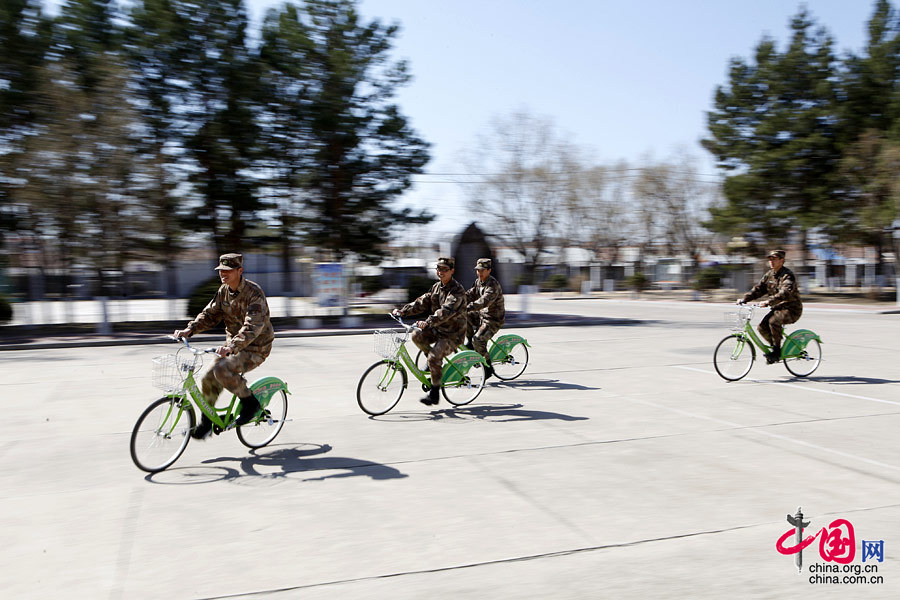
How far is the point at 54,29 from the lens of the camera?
24969 mm

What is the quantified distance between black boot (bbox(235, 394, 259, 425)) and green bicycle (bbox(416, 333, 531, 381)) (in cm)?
435

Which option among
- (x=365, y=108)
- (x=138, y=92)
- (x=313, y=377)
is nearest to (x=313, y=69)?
(x=365, y=108)

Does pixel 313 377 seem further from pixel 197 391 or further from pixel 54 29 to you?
pixel 54 29

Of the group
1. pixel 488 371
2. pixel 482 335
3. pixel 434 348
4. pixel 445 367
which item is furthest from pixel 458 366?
pixel 488 371

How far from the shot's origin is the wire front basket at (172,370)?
6.06m

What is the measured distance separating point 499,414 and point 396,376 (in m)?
1.32

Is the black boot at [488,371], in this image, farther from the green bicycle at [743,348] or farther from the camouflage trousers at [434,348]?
the green bicycle at [743,348]

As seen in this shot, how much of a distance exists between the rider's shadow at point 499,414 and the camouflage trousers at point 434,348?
1.40 feet

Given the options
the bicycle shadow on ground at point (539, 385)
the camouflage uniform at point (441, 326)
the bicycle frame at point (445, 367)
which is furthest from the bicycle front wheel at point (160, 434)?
the bicycle shadow on ground at point (539, 385)

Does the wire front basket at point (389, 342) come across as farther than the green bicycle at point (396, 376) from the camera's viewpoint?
No

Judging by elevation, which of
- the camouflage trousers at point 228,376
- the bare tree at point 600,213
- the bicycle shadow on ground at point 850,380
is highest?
the bare tree at point 600,213

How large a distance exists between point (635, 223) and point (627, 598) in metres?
59.5

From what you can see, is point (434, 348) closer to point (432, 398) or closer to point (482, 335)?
point (432, 398)

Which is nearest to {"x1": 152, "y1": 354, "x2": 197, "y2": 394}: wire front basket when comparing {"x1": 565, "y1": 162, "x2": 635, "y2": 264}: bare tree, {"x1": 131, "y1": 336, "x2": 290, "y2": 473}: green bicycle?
{"x1": 131, "y1": 336, "x2": 290, "y2": 473}: green bicycle
